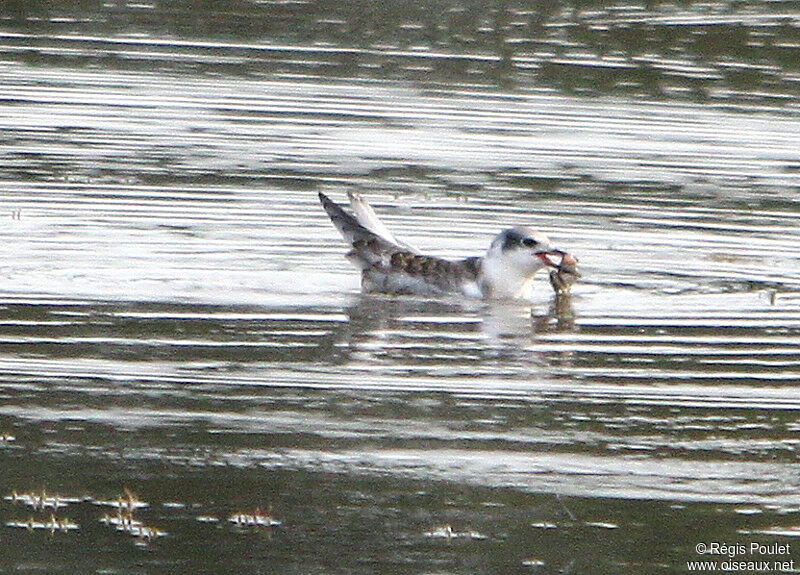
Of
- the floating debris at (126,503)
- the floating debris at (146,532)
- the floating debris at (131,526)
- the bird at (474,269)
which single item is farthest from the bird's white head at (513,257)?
the floating debris at (146,532)

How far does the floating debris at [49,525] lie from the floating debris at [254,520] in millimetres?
610

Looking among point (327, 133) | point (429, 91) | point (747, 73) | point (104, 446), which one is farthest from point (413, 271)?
point (747, 73)

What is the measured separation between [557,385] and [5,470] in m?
3.14

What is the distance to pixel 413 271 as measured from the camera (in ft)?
45.7

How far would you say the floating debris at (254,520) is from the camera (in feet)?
28.6

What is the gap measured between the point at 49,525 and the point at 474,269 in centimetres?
575

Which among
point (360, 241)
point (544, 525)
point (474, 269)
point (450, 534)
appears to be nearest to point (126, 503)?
point (450, 534)

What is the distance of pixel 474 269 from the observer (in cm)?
1398

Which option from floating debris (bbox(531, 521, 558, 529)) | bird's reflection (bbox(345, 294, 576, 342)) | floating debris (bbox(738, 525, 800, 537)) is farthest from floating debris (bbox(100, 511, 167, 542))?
bird's reflection (bbox(345, 294, 576, 342))

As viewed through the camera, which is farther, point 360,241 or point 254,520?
point 360,241

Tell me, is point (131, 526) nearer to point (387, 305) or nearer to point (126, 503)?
point (126, 503)

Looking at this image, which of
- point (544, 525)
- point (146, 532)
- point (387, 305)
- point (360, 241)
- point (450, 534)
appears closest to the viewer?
point (146, 532)

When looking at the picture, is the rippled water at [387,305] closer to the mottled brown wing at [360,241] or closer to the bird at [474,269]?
the bird at [474,269]

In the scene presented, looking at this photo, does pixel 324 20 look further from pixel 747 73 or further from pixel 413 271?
pixel 413 271
